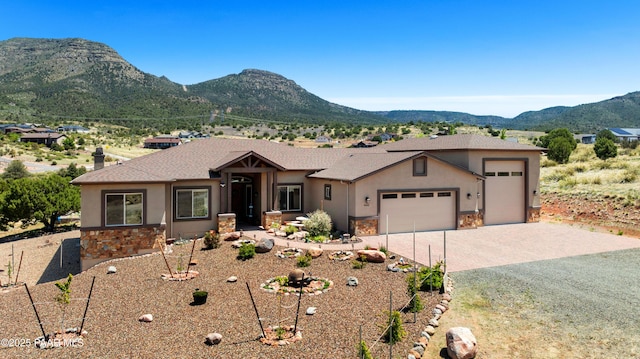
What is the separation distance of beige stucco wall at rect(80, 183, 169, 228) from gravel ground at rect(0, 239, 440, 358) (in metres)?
2.48

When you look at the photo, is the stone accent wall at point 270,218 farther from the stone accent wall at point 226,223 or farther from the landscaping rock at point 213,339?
the landscaping rock at point 213,339

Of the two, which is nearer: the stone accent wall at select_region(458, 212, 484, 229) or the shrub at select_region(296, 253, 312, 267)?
the shrub at select_region(296, 253, 312, 267)

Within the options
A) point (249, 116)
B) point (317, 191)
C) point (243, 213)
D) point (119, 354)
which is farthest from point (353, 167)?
point (249, 116)

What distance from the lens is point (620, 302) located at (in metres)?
11.3

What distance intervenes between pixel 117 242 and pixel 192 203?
3853 millimetres

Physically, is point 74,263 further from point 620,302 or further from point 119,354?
point 620,302

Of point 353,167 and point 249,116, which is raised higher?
point 249,116

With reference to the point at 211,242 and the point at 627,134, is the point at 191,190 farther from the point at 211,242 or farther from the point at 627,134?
the point at 627,134

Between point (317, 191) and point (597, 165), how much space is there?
31714mm

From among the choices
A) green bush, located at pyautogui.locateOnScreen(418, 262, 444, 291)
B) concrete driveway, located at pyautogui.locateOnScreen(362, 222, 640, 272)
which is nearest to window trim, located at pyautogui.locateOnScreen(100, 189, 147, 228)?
concrete driveway, located at pyautogui.locateOnScreen(362, 222, 640, 272)

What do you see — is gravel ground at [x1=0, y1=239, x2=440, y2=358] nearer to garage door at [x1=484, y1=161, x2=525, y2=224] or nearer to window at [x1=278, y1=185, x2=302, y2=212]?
window at [x1=278, y1=185, x2=302, y2=212]

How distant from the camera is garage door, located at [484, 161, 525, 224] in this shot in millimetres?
23984

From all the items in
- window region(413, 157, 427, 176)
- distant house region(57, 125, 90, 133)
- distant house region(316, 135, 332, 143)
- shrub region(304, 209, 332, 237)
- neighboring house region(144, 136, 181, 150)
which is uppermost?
distant house region(57, 125, 90, 133)

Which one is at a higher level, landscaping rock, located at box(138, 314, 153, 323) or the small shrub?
the small shrub
